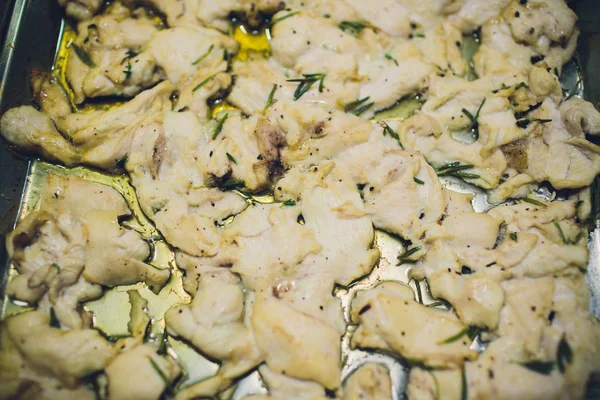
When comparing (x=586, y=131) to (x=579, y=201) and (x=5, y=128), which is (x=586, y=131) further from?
(x=5, y=128)

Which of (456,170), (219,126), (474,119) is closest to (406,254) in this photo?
(456,170)

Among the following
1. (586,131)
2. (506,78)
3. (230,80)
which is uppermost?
(230,80)

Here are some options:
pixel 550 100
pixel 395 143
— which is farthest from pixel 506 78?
pixel 395 143

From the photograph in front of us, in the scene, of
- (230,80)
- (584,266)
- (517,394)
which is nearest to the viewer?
(517,394)

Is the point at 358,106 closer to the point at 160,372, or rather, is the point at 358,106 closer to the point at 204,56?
the point at 204,56

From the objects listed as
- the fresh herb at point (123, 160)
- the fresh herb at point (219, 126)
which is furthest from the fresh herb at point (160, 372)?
the fresh herb at point (219, 126)

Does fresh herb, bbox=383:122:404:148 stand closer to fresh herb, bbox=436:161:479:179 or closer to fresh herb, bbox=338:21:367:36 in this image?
fresh herb, bbox=436:161:479:179
